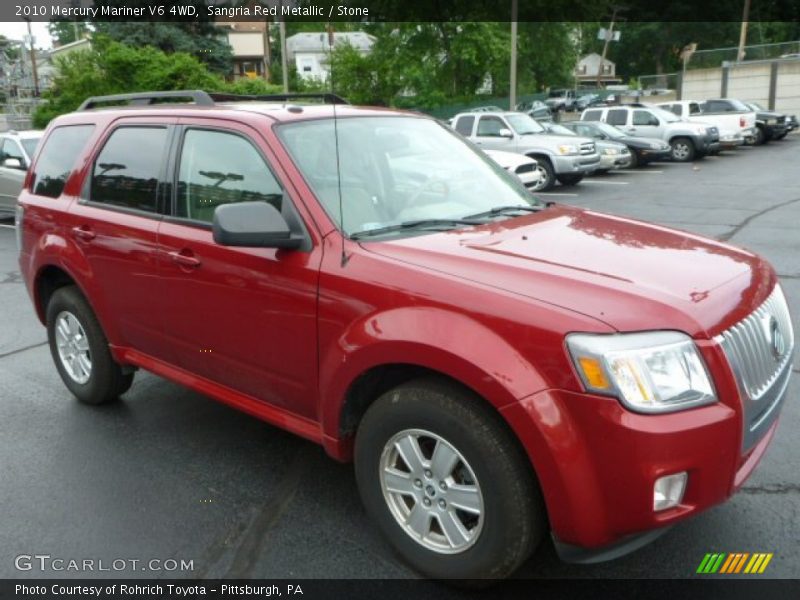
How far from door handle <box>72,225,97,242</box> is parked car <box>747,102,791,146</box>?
28.4m

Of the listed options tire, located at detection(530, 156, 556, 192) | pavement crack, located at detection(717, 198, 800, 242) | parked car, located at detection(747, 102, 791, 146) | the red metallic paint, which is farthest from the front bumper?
parked car, located at detection(747, 102, 791, 146)

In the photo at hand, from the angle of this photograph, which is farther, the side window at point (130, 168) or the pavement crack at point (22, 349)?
the pavement crack at point (22, 349)

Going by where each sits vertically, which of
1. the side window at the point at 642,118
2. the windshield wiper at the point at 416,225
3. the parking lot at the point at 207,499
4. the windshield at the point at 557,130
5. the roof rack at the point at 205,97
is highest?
the roof rack at the point at 205,97

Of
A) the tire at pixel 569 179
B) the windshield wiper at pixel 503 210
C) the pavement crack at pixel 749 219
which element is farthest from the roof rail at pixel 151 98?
the tire at pixel 569 179

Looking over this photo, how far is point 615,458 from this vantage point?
2.35 m

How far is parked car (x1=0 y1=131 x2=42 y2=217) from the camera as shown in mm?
12477

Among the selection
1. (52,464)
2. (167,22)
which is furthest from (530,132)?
(167,22)

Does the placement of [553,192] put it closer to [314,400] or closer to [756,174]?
[756,174]

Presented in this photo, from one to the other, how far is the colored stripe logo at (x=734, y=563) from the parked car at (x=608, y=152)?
1653cm

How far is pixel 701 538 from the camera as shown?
3.17 meters

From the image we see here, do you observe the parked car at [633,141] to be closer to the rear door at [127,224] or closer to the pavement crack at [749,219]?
the pavement crack at [749,219]

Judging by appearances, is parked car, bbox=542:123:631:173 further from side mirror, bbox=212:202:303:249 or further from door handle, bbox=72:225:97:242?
side mirror, bbox=212:202:303:249

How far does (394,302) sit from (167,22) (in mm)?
35585

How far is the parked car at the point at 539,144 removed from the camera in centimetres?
1680
